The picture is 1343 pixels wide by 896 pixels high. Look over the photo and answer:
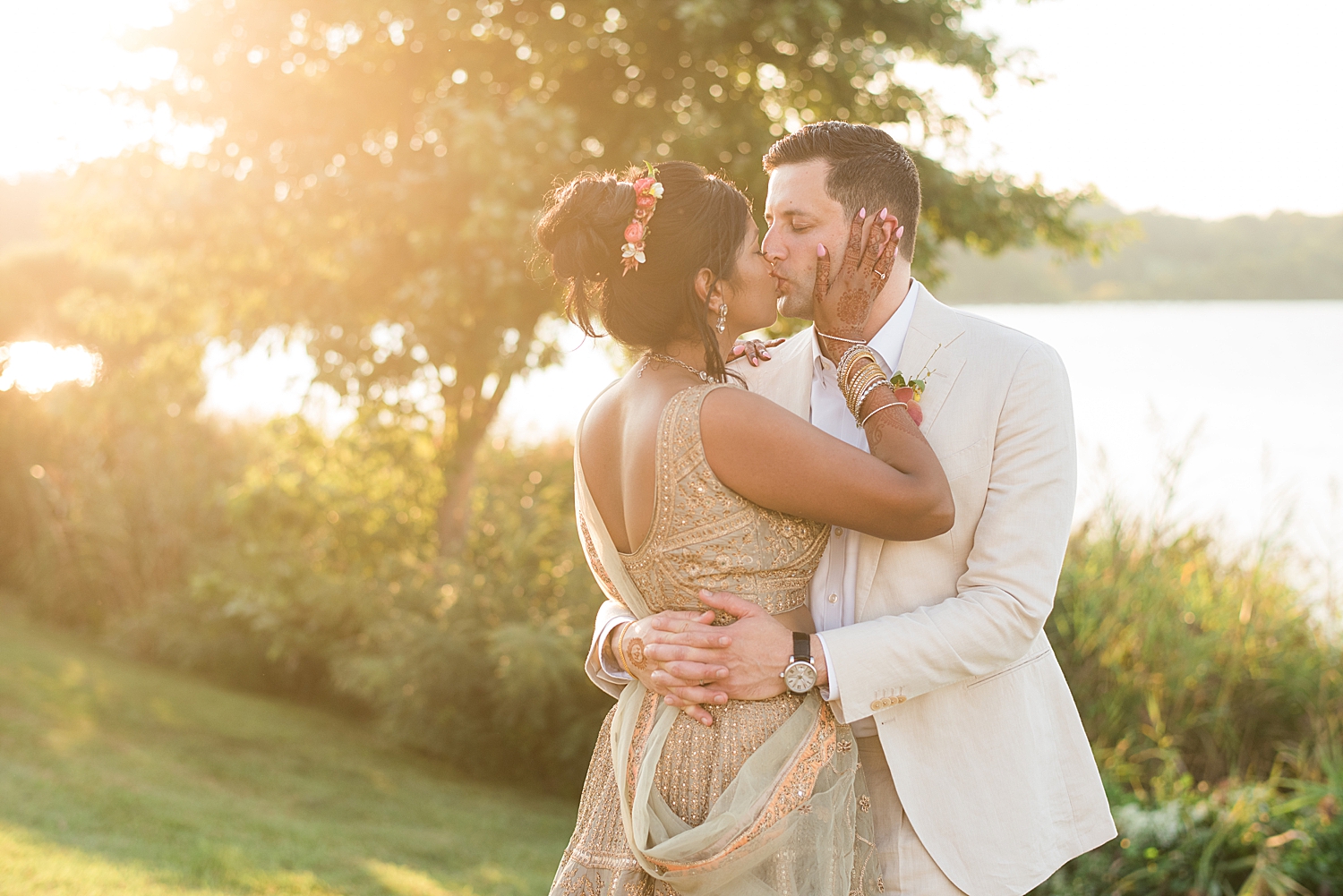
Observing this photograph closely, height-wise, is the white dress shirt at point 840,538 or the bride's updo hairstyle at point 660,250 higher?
the bride's updo hairstyle at point 660,250

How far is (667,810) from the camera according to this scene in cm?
217

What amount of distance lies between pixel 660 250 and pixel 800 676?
94 cm

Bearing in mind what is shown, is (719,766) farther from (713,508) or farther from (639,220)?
(639,220)

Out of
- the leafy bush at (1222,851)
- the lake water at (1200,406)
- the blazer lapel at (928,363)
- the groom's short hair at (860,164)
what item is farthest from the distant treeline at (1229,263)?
the blazer lapel at (928,363)

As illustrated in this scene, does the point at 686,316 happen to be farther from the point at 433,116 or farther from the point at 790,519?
the point at 433,116

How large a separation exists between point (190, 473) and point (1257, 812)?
10916 mm

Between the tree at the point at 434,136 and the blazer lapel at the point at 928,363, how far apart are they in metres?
4.55

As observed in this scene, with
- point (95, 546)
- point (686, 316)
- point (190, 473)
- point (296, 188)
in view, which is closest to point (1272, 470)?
point (686, 316)

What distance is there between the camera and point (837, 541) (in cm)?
241

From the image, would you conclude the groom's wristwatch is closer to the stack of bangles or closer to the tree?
the stack of bangles

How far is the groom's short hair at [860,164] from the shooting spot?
8.20 feet

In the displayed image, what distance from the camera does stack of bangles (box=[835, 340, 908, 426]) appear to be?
220 cm

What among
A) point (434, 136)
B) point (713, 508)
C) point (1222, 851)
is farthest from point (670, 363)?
point (434, 136)

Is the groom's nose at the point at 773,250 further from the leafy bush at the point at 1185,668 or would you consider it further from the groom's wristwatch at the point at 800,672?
the leafy bush at the point at 1185,668
